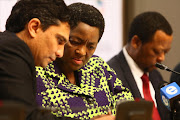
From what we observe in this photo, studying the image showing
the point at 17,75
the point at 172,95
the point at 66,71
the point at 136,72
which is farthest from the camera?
the point at 136,72

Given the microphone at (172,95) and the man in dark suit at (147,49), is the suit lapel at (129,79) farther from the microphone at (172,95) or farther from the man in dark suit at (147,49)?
the microphone at (172,95)

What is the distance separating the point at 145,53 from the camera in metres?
2.66

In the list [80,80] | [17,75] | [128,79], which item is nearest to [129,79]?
[128,79]

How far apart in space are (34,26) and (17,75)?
30cm

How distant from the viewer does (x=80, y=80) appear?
183 centimetres

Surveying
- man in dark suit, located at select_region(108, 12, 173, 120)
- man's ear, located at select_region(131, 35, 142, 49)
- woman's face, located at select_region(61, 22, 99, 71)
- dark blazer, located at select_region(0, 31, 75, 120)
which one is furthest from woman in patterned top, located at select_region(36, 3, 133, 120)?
man's ear, located at select_region(131, 35, 142, 49)

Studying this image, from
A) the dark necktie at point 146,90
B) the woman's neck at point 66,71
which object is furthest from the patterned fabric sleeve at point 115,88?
the dark necktie at point 146,90

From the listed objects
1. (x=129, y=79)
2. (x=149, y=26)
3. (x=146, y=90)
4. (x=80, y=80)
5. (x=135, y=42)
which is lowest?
(x=146, y=90)

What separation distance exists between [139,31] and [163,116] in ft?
2.34

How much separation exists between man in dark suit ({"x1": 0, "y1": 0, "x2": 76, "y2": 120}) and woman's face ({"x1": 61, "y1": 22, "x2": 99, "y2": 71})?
24cm

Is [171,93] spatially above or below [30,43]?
below

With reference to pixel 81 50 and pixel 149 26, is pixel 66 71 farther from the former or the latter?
pixel 149 26

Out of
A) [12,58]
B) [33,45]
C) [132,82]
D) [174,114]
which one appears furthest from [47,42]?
[132,82]

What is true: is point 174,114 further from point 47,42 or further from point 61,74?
point 47,42
